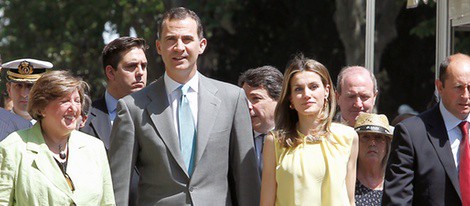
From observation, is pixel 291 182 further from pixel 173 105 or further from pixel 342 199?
pixel 173 105

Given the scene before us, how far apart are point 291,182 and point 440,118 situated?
1.19 m

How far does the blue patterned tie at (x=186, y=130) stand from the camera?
21.7 ft

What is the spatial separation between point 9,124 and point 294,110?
6.30 ft

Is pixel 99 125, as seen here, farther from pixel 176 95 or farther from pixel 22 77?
pixel 22 77

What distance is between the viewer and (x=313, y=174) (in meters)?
6.51

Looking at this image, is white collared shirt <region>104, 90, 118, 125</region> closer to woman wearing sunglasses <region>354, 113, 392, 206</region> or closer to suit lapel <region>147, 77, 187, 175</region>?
suit lapel <region>147, 77, 187, 175</region>

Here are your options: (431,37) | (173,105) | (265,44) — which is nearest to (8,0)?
(265,44)

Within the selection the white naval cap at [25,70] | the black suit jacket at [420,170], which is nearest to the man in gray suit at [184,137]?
the black suit jacket at [420,170]

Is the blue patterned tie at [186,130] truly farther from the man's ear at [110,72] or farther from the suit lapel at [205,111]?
the man's ear at [110,72]

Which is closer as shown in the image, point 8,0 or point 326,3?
point 326,3

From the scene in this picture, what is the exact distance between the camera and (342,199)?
650 centimetres

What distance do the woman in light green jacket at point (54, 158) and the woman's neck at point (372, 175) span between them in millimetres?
1877

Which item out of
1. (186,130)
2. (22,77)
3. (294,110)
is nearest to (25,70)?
(22,77)

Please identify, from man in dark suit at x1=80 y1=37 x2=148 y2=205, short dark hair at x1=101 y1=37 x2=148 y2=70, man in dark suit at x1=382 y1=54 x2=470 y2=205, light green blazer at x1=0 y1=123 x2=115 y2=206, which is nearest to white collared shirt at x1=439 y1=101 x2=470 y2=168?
man in dark suit at x1=382 y1=54 x2=470 y2=205
